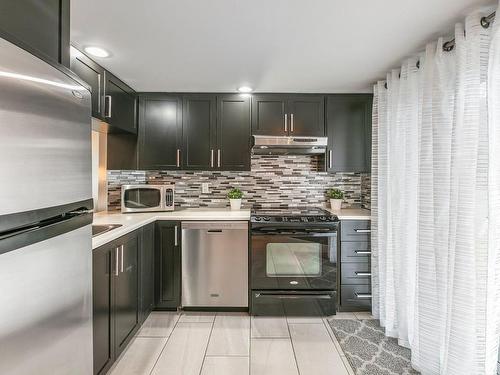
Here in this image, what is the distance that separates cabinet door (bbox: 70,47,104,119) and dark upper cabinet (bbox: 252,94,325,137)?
4.86ft

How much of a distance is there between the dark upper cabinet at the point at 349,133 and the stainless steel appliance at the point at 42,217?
8.61ft

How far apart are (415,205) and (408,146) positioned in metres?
0.44

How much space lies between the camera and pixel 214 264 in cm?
285

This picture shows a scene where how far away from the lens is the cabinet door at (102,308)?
171 cm

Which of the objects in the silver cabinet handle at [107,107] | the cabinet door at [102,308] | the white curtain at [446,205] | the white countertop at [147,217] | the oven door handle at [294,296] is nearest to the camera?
the white curtain at [446,205]

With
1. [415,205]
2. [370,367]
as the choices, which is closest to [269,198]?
[415,205]

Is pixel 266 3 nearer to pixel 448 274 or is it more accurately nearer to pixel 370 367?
pixel 448 274

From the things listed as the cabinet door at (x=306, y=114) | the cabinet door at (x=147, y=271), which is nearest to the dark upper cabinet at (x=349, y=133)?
the cabinet door at (x=306, y=114)

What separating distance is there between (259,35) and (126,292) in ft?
6.58

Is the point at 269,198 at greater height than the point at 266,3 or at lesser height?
lesser

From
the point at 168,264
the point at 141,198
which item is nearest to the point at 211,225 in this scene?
the point at 168,264

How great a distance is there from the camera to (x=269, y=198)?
3.54 meters

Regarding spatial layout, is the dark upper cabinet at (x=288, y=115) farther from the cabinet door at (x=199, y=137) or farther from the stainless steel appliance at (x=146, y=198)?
the stainless steel appliance at (x=146, y=198)

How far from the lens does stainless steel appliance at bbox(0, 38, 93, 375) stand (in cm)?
68
